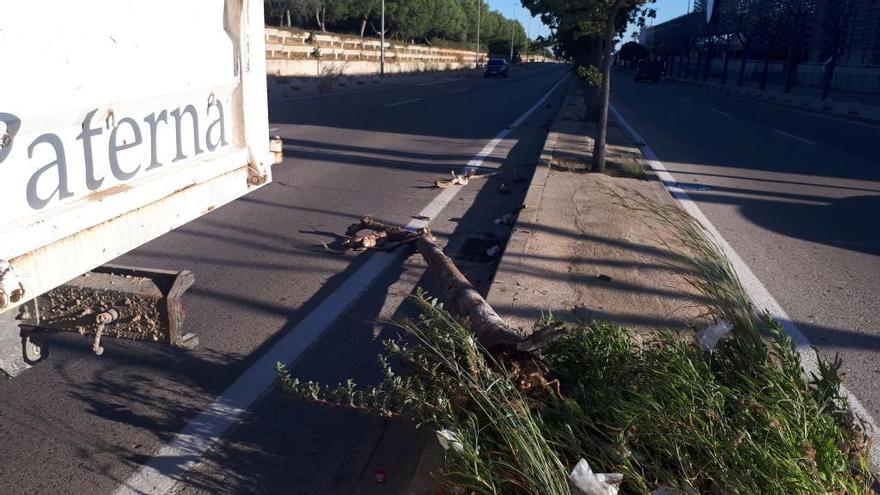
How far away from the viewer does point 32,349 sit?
2.97 m

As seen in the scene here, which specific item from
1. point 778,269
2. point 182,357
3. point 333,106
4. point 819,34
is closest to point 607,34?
point 778,269

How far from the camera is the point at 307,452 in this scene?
3.96 meters

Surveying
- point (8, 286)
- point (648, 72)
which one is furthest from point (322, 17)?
point (8, 286)

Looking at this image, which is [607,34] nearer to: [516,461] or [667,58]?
[516,461]

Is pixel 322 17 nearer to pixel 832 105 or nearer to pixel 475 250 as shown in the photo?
pixel 832 105

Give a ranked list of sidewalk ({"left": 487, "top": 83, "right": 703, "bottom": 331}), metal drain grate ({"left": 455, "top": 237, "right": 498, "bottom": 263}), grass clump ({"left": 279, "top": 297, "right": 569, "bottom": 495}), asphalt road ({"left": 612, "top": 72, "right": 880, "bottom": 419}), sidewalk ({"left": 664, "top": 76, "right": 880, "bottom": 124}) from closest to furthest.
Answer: grass clump ({"left": 279, "top": 297, "right": 569, "bottom": 495}) → sidewalk ({"left": 487, "top": 83, "right": 703, "bottom": 331}) → asphalt road ({"left": 612, "top": 72, "right": 880, "bottom": 419}) → metal drain grate ({"left": 455, "top": 237, "right": 498, "bottom": 263}) → sidewalk ({"left": 664, "top": 76, "right": 880, "bottom": 124})

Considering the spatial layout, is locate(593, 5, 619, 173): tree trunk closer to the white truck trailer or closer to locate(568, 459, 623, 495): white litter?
the white truck trailer

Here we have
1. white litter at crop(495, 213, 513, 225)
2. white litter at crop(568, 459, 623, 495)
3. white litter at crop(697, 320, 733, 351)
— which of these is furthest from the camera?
white litter at crop(495, 213, 513, 225)

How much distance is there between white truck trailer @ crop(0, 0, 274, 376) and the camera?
2.23 m

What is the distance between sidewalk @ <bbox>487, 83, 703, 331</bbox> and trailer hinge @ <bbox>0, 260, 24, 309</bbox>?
11.2 feet

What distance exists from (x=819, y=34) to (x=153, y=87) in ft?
220

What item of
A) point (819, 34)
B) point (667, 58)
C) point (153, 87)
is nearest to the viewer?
point (153, 87)

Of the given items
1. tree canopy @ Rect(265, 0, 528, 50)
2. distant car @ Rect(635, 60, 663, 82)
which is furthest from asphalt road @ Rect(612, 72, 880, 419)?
distant car @ Rect(635, 60, 663, 82)

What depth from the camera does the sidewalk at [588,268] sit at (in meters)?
5.62
